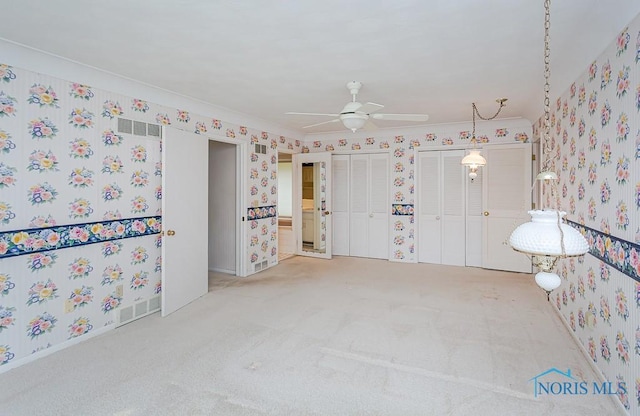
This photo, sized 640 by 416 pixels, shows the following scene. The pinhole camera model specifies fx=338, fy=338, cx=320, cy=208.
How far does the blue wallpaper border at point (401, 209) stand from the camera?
5.84m

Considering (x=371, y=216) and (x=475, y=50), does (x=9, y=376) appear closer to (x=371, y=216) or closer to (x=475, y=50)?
(x=475, y=50)

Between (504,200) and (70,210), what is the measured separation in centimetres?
548

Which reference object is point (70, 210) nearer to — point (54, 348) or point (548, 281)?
point (54, 348)

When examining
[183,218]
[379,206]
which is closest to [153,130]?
[183,218]

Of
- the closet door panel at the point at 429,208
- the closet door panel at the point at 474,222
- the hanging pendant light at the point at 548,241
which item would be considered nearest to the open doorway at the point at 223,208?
the closet door panel at the point at 429,208

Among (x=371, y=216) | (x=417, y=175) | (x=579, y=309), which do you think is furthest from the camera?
(x=371, y=216)

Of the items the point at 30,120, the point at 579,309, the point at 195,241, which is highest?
the point at 30,120

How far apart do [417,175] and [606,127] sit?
353cm

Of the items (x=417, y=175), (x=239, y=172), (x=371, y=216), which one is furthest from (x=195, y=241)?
(x=417, y=175)

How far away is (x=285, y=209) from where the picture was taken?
289 inches

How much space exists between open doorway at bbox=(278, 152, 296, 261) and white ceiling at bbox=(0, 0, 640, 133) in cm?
328

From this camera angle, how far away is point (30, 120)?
8.51 feet

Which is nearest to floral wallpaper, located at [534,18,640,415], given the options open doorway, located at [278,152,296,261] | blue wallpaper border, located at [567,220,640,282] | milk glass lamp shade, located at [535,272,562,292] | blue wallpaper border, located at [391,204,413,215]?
blue wallpaper border, located at [567,220,640,282]

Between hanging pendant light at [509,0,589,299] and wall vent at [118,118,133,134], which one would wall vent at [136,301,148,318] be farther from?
hanging pendant light at [509,0,589,299]
